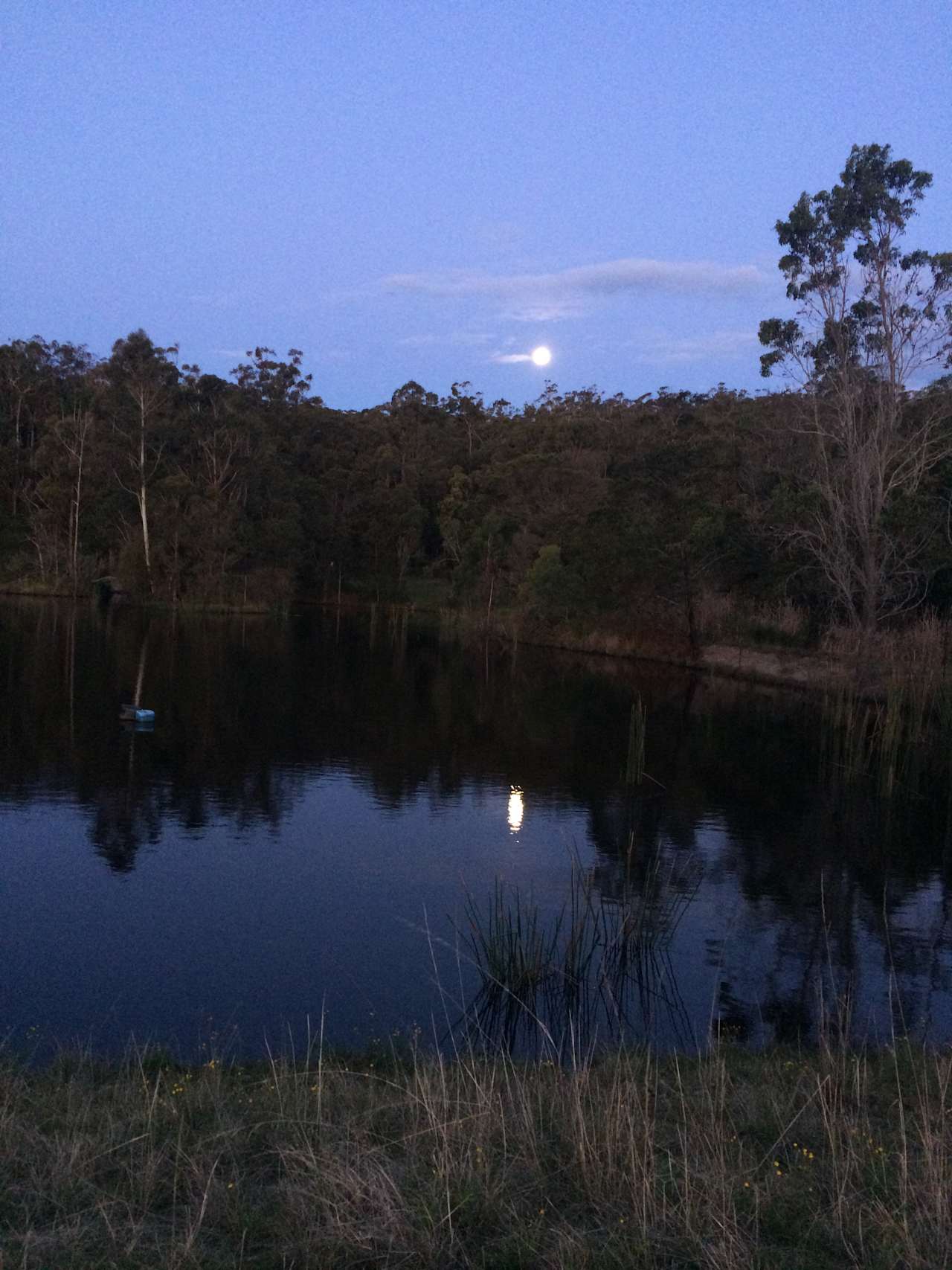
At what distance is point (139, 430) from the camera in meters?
58.2

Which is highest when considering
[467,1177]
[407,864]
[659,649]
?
[467,1177]

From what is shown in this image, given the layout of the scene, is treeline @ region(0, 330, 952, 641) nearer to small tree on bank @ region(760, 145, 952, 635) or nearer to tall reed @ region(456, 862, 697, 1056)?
small tree on bank @ region(760, 145, 952, 635)

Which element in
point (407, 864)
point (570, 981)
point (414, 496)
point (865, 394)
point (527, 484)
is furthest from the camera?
point (414, 496)

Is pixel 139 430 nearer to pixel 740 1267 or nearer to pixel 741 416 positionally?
pixel 741 416

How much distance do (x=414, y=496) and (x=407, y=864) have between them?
59093 millimetres

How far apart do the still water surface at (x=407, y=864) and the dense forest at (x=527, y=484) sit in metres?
7.90

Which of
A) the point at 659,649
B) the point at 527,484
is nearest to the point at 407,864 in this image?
the point at 659,649

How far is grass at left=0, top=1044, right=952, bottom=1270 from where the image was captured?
4039 millimetres

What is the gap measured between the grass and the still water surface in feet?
5.66

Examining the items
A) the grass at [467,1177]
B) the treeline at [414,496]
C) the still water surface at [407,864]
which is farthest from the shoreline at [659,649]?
the grass at [467,1177]

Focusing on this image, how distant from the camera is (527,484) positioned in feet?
176

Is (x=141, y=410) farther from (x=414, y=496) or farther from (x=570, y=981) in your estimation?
(x=570, y=981)

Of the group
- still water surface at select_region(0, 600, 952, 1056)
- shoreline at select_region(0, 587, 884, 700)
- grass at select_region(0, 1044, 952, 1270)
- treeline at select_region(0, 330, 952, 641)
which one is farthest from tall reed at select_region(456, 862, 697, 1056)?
treeline at select_region(0, 330, 952, 641)

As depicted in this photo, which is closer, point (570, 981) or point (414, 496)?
point (570, 981)
